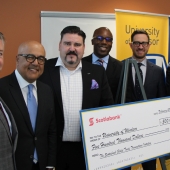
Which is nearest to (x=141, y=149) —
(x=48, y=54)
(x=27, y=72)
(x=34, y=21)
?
(x=27, y=72)

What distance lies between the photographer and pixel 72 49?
1923mm

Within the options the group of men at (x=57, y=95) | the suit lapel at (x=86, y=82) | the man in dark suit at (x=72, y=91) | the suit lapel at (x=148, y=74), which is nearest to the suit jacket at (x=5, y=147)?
the group of men at (x=57, y=95)

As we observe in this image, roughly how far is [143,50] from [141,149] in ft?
3.83

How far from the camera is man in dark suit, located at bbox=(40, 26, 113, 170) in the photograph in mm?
1895

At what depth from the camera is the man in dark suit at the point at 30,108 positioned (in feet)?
5.00

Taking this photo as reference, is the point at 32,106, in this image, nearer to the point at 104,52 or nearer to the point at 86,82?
the point at 86,82

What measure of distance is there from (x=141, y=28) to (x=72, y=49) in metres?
2.28

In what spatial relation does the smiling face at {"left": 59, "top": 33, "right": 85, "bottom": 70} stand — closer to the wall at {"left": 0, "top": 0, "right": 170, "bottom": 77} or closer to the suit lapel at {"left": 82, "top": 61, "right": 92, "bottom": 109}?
the suit lapel at {"left": 82, "top": 61, "right": 92, "bottom": 109}

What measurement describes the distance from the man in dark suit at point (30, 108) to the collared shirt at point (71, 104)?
0.21 meters

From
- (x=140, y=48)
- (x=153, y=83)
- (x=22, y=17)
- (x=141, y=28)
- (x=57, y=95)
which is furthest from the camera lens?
(x=141, y=28)

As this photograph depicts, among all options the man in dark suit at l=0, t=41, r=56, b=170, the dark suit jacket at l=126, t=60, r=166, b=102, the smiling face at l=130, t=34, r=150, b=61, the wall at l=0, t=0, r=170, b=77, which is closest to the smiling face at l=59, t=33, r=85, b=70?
the man in dark suit at l=0, t=41, r=56, b=170

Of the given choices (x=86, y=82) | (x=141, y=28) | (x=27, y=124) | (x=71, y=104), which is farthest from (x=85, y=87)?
(x=141, y=28)

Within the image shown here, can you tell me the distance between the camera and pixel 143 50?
8.06 feet

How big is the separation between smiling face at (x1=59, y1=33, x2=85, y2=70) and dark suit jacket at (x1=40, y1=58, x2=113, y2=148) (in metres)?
0.11
